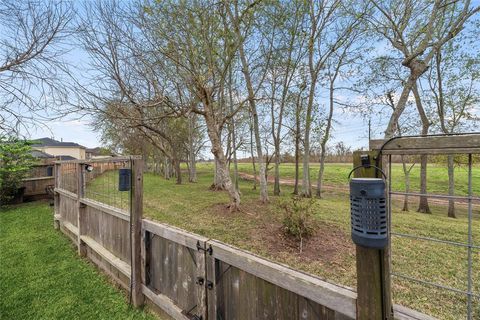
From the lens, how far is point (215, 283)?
1.90 meters

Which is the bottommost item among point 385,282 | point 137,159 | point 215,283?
point 215,283

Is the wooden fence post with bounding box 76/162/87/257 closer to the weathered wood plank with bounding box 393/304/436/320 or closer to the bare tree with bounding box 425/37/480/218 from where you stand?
the weathered wood plank with bounding box 393/304/436/320

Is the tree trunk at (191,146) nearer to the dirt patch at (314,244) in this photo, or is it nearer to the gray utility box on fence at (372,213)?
the dirt patch at (314,244)

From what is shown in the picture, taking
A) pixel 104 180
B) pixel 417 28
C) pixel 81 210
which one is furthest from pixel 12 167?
pixel 417 28

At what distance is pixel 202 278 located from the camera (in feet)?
6.38

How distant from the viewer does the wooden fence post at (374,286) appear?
43.5 inches

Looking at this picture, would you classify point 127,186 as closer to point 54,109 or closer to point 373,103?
point 54,109

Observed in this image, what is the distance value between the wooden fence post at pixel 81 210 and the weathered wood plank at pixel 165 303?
2263mm

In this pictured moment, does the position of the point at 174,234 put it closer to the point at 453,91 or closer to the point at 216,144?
the point at 216,144

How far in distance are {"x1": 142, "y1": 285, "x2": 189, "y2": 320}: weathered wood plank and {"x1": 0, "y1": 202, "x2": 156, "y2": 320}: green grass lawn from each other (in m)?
0.24

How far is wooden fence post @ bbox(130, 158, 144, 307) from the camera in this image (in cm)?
266

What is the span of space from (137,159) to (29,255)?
363 cm

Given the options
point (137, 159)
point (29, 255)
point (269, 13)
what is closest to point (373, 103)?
point (269, 13)

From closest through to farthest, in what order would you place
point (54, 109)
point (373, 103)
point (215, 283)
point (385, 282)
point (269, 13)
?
point (385, 282)
point (215, 283)
point (54, 109)
point (269, 13)
point (373, 103)
